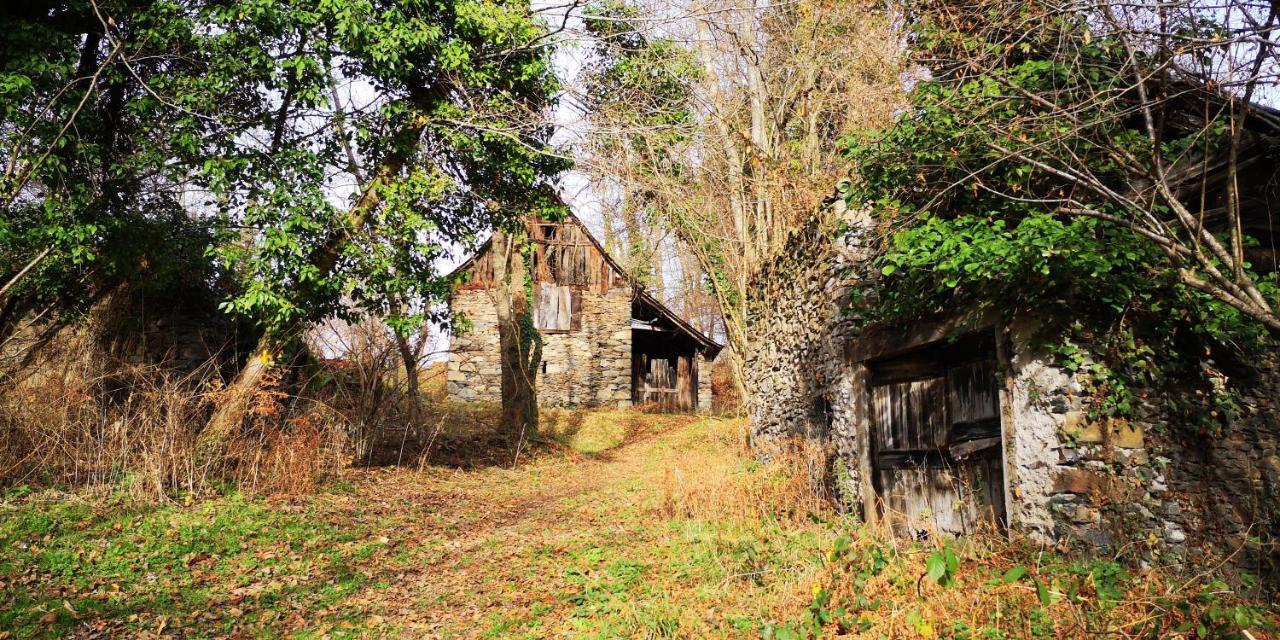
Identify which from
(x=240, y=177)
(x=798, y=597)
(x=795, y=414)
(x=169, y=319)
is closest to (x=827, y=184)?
(x=795, y=414)

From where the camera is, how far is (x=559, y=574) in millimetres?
6762

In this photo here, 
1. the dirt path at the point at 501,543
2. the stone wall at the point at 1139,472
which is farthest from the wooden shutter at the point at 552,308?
the stone wall at the point at 1139,472

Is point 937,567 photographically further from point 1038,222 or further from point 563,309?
point 563,309

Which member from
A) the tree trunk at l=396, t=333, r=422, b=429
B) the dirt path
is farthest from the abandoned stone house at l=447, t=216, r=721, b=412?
the dirt path

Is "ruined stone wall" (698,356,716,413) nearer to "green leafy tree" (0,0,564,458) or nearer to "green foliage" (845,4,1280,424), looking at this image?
"green leafy tree" (0,0,564,458)

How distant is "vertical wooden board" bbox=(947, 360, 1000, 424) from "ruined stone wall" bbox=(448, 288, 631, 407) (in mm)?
16969

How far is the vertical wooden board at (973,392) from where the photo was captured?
6191 mm

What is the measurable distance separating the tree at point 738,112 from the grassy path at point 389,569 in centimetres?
440

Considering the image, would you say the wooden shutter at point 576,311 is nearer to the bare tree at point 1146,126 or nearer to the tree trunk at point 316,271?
the tree trunk at point 316,271

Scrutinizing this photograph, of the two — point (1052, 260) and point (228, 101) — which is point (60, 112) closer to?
point (228, 101)

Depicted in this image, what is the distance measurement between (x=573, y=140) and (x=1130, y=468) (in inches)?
331

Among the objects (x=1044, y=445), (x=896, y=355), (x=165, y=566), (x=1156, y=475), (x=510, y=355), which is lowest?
(x=165, y=566)

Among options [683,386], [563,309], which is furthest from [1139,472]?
[683,386]

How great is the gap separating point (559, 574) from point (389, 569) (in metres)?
1.71
